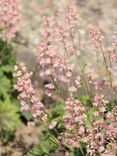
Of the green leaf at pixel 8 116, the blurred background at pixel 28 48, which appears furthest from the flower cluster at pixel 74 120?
the green leaf at pixel 8 116

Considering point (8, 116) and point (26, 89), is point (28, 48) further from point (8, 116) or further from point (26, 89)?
point (26, 89)

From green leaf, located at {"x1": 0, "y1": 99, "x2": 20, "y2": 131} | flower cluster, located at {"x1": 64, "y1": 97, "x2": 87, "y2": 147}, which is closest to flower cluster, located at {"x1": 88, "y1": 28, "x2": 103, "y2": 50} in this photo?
flower cluster, located at {"x1": 64, "y1": 97, "x2": 87, "y2": 147}

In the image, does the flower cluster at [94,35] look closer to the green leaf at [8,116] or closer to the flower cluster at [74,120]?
the flower cluster at [74,120]

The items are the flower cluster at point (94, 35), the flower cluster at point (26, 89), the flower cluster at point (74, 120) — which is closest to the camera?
the flower cluster at point (74, 120)

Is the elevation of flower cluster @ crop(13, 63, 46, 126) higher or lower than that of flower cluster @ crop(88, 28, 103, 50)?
lower

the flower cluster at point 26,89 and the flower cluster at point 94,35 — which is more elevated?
the flower cluster at point 94,35

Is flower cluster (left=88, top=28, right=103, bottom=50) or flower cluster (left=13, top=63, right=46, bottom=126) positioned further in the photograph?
flower cluster (left=88, top=28, right=103, bottom=50)

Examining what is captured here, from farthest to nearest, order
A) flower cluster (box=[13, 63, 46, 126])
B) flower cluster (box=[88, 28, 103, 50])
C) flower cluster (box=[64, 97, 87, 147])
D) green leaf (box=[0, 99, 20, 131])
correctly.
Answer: green leaf (box=[0, 99, 20, 131]), flower cluster (box=[88, 28, 103, 50]), flower cluster (box=[13, 63, 46, 126]), flower cluster (box=[64, 97, 87, 147])

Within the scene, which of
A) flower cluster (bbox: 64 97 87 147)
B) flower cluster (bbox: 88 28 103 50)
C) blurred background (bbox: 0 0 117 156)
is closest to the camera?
flower cluster (bbox: 64 97 87 147)

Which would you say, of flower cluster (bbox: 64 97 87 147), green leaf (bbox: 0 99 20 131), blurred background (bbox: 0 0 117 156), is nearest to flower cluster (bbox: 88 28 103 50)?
flower cluster (bbox: 64 97 87 147)

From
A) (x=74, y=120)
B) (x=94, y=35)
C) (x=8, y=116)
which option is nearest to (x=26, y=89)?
(x=74, y=120)

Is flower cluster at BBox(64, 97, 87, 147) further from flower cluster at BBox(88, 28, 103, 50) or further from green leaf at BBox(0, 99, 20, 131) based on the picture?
green leaf at BBox(0, 99, 20, 131)

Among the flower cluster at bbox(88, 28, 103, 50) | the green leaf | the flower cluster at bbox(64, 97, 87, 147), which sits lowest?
the green leaf
